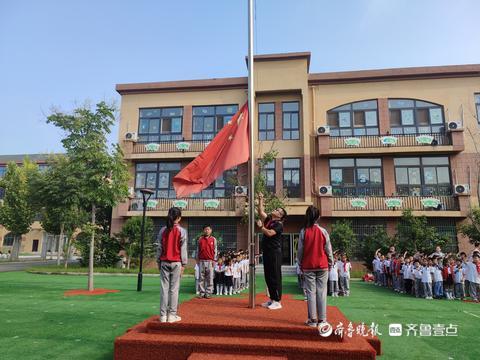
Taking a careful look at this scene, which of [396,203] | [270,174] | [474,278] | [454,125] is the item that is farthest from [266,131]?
[474,278]

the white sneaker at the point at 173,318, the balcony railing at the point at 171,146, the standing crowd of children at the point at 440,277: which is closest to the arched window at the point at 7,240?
the balcony railing at the point at 171,146

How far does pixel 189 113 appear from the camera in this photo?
24.3 m

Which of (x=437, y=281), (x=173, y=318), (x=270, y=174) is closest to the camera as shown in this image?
(x=173, y=318)

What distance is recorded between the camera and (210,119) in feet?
79.2

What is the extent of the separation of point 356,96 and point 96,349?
69.9ft

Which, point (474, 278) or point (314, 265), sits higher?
point (314, 265)

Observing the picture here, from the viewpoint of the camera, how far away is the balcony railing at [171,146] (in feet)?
76.3

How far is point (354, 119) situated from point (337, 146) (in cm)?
238

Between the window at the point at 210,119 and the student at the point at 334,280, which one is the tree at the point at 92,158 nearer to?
the student at the point at 334,280

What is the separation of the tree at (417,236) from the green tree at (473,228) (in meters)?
1.31

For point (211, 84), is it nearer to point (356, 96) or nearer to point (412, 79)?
point (356, 96)

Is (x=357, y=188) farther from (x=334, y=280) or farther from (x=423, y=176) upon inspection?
(x=334, y=280)

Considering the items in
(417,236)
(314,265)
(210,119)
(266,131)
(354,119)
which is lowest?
(314,265)

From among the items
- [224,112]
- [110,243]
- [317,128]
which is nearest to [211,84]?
[224,112]
